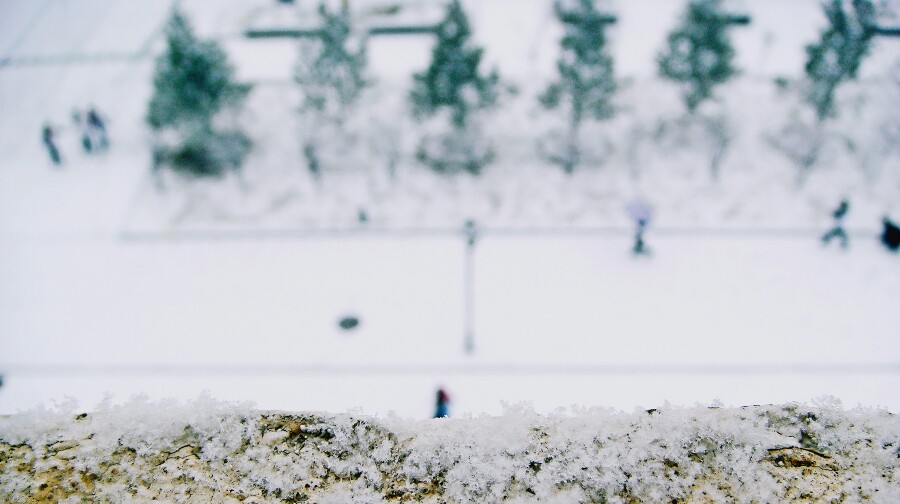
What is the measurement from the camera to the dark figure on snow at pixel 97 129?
13.9 meters

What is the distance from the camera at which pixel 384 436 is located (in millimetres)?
3150

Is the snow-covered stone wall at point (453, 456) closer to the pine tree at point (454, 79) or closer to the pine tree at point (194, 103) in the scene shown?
the pine tree at point (454, 79)

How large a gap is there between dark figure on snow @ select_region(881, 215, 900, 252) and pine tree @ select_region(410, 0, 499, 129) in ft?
24.9

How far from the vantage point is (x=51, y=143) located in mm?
13492

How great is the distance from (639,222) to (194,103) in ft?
29.5

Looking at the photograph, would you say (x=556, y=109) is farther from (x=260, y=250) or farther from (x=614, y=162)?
(x=260, y=250)

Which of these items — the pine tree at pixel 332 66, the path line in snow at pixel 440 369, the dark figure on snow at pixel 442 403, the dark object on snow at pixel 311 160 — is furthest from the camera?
the dark object on snow at pixel 311 160

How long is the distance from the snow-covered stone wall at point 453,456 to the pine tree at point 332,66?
10.6 m

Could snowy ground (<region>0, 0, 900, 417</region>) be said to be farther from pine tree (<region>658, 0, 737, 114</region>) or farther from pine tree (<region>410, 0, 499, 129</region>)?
pine tree (<region>658, 0, 737, 114</region>)

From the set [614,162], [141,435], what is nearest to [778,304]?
[614,162]

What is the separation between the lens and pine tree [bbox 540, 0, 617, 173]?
41.1ft

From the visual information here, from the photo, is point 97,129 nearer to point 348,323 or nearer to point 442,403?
point 348,323

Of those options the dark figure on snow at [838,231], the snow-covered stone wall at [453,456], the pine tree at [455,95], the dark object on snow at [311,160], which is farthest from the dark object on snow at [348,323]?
the dark figure on snow at [838,231]

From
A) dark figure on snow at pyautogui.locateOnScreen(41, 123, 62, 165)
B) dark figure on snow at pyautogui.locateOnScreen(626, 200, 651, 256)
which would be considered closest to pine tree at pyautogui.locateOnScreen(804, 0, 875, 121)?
dark figure on snow at pyautogui.locateOnScreen(626, 200, 651, 256)
